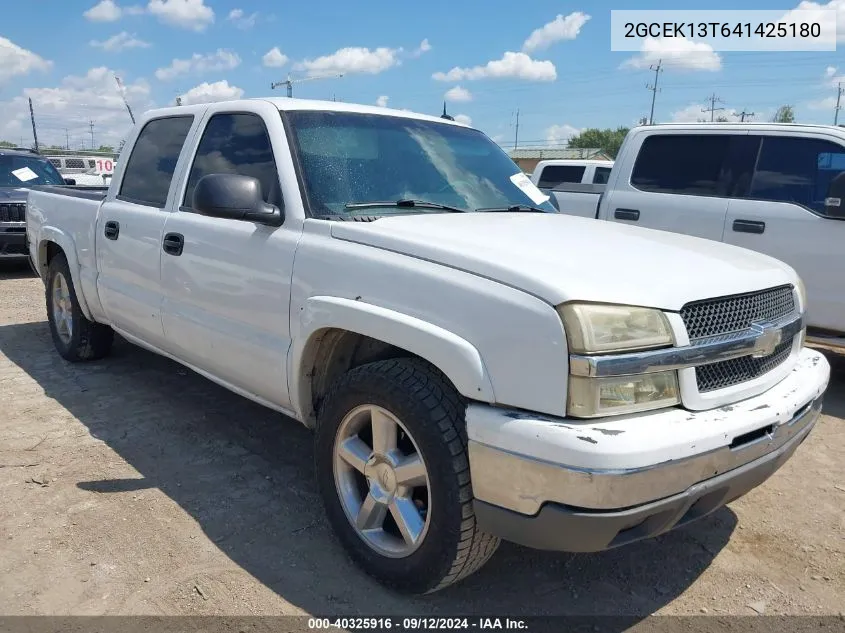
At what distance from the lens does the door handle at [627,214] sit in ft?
20.3

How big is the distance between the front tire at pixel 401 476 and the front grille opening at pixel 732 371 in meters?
0.81

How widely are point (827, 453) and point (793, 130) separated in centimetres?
273

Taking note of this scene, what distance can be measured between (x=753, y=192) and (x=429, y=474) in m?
4.48

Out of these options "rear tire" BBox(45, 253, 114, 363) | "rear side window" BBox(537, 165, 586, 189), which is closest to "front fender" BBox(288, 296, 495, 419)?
"rear tire" BBox(45, 253, 114, 363)

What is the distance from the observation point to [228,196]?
9.60 ft

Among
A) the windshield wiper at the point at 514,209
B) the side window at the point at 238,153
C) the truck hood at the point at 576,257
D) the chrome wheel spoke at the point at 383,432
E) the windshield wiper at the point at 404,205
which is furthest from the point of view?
the windshield wiper at the point at 514,209

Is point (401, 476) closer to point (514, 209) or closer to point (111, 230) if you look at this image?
point (514, 209)

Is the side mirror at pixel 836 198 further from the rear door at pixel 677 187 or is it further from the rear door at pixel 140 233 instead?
the rear door at pixel 140 233

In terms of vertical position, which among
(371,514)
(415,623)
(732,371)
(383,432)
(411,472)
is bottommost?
(415,623)

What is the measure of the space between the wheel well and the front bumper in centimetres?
79

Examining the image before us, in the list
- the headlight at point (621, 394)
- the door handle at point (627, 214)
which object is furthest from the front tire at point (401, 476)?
the door handle at point (627, 214)

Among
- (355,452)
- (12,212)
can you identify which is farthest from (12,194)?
(355,452)

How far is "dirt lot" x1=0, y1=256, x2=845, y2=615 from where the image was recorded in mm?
2666

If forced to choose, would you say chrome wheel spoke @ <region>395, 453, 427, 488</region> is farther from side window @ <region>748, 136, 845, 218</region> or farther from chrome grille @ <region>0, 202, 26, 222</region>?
chrome grille @ <region>0, 202, 26, 222</region>
